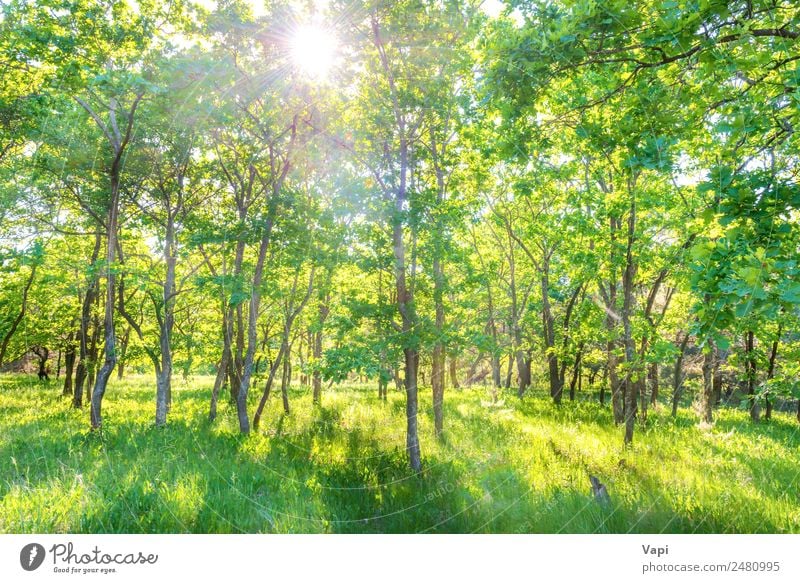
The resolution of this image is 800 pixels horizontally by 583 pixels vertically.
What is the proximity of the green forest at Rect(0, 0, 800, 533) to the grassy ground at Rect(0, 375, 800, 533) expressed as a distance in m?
0.05

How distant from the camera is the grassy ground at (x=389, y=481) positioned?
4.38 metres

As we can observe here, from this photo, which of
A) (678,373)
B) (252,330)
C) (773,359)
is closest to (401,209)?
(252,330)

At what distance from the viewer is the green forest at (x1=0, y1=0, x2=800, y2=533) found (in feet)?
11.1

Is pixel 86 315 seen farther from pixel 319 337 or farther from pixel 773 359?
pixel 773 359

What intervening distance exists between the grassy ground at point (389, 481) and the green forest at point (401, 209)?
0.05 meters

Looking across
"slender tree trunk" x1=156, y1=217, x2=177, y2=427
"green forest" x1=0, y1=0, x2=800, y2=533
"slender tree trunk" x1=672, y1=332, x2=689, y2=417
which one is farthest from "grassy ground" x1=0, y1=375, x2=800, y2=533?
"slender tree trunk" x1=672, y1=332, x2=689, y2=417

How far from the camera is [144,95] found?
5.58 metres

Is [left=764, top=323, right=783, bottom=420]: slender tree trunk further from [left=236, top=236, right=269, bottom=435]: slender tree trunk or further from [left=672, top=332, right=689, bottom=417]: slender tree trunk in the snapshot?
[left=236, top=236, right=269, bottom=435]: slender tree trunk

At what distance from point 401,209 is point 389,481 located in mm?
4972

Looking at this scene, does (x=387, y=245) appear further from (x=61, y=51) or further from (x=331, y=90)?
(x=61, y=51)

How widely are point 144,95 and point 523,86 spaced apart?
17.5ft

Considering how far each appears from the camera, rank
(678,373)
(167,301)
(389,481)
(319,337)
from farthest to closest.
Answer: (319,337) < (678,373) < (167,301) < (389,481)

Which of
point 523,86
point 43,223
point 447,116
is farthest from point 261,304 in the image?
point 523,86

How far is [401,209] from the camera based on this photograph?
24.0 feet
